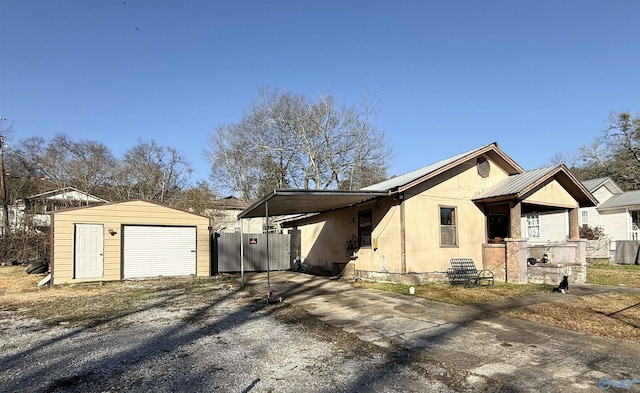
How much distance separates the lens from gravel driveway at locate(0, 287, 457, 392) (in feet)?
13.4

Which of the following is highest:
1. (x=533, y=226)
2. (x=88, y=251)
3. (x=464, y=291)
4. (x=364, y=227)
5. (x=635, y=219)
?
(x=635, y=219)

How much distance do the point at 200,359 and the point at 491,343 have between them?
12.7 feet

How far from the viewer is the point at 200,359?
4.97 metres

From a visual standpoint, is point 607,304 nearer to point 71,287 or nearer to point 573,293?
point 573,293

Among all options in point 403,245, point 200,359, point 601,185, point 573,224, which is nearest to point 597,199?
point 601,185

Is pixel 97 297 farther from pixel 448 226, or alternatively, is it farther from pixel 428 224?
pixel 448 226

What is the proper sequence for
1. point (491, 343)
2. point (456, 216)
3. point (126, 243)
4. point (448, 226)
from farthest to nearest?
point (126, 243) < point (456, 216) < point (448, 226) < point (491, 343)

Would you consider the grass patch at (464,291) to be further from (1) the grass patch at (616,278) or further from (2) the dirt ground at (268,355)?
(1) the grass patch at (616,278)

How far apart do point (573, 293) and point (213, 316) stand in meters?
8.58

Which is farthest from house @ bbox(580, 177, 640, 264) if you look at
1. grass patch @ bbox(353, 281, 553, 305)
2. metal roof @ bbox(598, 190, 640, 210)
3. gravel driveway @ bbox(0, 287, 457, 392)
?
gravel driveway @ bbox(0, 287, 457, 392)

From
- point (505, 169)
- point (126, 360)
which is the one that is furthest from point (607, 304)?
point (126, 360)

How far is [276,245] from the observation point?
18.8 metres

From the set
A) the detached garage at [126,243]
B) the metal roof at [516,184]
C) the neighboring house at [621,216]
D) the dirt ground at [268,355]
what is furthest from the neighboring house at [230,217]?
the dirt ground at [268,355]

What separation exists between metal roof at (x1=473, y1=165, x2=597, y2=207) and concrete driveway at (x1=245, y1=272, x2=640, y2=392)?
349cm
